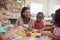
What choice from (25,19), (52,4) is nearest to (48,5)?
(52,4)

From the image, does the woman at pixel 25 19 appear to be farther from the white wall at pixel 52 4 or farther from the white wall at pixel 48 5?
the white wall at pixel 52 4

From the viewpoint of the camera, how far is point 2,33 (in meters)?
1.59

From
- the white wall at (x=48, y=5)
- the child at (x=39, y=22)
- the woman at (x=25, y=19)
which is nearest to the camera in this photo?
the woman at (x=25, y=19)

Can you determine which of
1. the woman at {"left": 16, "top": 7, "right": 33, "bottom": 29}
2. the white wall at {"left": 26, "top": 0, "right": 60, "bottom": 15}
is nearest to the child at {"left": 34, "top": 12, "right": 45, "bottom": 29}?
the woman at {"left": 16, "top": 7, "right": 33, "bottom": 29}

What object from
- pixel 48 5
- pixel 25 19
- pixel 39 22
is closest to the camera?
pixel 25 19

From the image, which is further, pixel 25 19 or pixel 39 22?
pixel 39 22

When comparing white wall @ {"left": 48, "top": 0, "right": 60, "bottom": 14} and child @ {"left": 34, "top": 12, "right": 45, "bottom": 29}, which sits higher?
white wall @ {"left": 48, "top": 0, "right": 60, "bottom": 14}

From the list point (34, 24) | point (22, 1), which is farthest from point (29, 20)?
point (22, 1)

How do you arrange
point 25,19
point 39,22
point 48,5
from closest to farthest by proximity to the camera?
point 25,19 → point 39,22 → point 48,5

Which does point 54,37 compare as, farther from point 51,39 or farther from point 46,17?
point 46,17

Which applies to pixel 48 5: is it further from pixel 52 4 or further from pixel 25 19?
pixel 25 19

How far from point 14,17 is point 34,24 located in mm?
1194

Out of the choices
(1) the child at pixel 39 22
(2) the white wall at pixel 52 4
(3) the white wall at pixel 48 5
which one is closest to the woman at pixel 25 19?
(1) the child at pixel 39 22

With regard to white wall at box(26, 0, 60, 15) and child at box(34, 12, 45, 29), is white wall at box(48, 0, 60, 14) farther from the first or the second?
child at box(34, 12, 45, 29)
